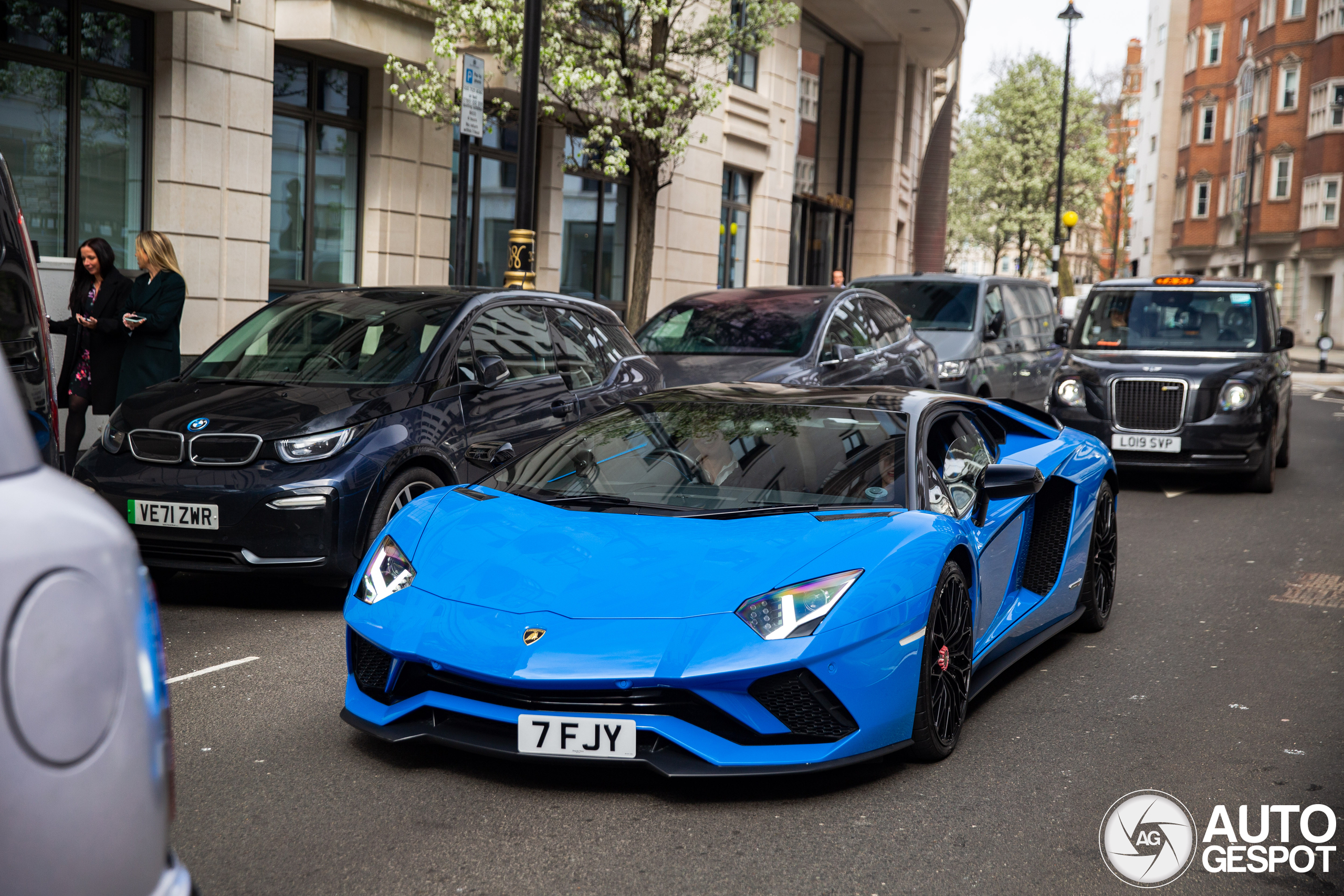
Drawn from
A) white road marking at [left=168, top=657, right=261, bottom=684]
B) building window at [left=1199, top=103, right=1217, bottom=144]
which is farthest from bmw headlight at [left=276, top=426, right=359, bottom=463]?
building window at [left=1199, top=103, right=1217, bottom=144]

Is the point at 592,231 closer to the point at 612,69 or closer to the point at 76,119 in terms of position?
the point at 612,69

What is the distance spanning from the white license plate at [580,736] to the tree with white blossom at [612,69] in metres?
11.6

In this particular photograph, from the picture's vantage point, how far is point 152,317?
29.3ft

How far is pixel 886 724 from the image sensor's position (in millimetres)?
4043

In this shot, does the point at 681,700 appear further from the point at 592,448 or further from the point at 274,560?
the point at 274,560

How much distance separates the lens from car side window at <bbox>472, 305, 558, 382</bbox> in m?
7.73

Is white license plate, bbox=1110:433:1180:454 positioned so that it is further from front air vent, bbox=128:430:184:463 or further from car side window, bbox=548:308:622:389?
front air vent, bbox=128:430:184:463

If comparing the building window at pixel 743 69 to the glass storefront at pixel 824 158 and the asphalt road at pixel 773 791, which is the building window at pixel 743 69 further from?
the asphalt road at pixel 773 791

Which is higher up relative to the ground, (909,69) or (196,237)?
(909,69)

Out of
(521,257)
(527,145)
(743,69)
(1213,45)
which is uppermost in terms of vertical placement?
(1213,45)

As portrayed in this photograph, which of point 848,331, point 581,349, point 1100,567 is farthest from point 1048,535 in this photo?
point 848,331

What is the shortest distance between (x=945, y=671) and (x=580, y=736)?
4.20 ft

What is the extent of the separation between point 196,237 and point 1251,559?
386 inches

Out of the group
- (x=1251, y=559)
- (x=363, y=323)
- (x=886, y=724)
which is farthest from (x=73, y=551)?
(x=1251, y=559)
